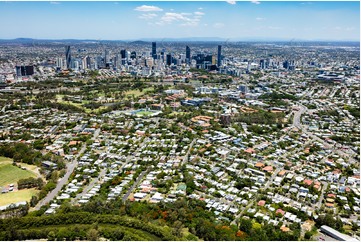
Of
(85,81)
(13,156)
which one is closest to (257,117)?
(13,156)

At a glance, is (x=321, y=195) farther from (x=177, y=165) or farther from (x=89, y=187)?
(x=89, y=187)

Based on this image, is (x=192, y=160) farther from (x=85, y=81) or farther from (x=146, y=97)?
(x=85, y=81)

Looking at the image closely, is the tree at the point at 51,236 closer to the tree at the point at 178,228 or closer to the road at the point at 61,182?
the road at the point at 61,182

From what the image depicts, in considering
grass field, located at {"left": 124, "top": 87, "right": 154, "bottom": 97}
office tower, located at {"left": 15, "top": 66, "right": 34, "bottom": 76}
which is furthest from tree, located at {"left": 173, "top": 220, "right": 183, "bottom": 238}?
office tower, located at {"left": 15, "top": 66, "right": 34, "bottom": 76}

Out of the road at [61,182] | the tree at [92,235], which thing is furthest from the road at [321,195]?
the road at [61,182]

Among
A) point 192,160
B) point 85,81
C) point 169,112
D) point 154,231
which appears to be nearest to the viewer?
point 154,231

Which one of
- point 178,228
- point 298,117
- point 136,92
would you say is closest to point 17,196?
point 178,228
